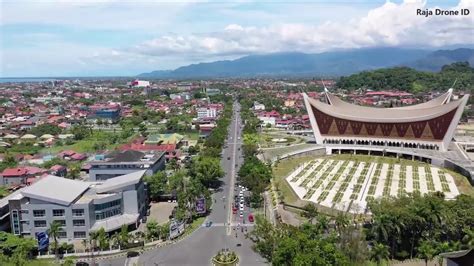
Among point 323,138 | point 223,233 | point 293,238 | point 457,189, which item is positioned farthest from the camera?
point 323,138

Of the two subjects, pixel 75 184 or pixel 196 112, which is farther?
pixel 196 112

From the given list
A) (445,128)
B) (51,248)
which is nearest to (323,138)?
(445,128)

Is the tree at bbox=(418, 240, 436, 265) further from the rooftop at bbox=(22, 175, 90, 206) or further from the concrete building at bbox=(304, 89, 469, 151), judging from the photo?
the concrete building at bbox=(304, 89, 469, 151)

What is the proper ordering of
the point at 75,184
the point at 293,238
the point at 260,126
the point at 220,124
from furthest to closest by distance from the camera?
the point at 260,126 < the point at 220,124 < the point at 75,184 < the point at 293,238

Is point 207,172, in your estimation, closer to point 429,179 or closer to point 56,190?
point 56,190

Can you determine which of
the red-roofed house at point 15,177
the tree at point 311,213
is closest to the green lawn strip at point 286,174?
the tree at point 311,213

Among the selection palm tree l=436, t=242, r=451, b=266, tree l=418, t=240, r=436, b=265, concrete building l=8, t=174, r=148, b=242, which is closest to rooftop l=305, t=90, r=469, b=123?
palm tree l=436, t=242, r=451, b=266

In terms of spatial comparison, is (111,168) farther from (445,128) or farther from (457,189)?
(445,128)

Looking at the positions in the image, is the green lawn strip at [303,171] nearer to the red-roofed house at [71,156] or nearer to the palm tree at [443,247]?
the palm tree at [443,247]
